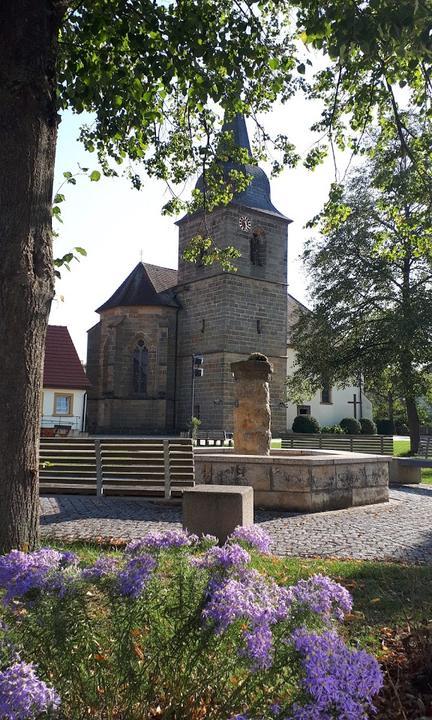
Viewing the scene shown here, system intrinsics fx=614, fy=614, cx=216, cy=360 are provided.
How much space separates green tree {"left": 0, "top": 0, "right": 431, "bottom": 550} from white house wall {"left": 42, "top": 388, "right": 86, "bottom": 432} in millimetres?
25422

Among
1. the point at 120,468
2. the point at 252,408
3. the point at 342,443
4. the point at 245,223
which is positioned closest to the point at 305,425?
the point at 245,223

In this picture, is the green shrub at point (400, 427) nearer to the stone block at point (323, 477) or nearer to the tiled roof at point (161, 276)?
the tiled roof at point (161, 276)

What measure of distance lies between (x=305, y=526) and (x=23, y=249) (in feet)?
16.8

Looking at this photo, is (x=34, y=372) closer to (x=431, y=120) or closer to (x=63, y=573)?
(x=63, y=573)

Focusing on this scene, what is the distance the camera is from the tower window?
123 feet

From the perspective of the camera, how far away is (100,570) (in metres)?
2.17

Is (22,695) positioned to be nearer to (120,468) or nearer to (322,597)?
(322,597)

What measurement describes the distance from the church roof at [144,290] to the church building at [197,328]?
12cm

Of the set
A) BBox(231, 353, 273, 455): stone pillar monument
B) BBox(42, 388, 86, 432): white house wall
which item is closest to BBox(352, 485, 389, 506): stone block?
BBox(231, 353, 273, 455): stone pillar monument

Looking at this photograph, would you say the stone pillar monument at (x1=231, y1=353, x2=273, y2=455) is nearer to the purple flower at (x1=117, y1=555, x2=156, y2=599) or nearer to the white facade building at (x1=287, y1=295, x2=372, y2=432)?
the purple flower at (x1=117, y1=555, x2=156, y2=599)

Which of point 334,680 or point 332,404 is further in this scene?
point 332,404

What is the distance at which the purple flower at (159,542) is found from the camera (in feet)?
7.89

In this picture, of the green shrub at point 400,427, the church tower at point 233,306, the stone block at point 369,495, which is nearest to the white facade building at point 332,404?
the green shrub at point 400,427

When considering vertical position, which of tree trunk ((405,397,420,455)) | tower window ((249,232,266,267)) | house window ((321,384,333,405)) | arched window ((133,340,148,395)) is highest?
tower window ((249,232,266,267))
